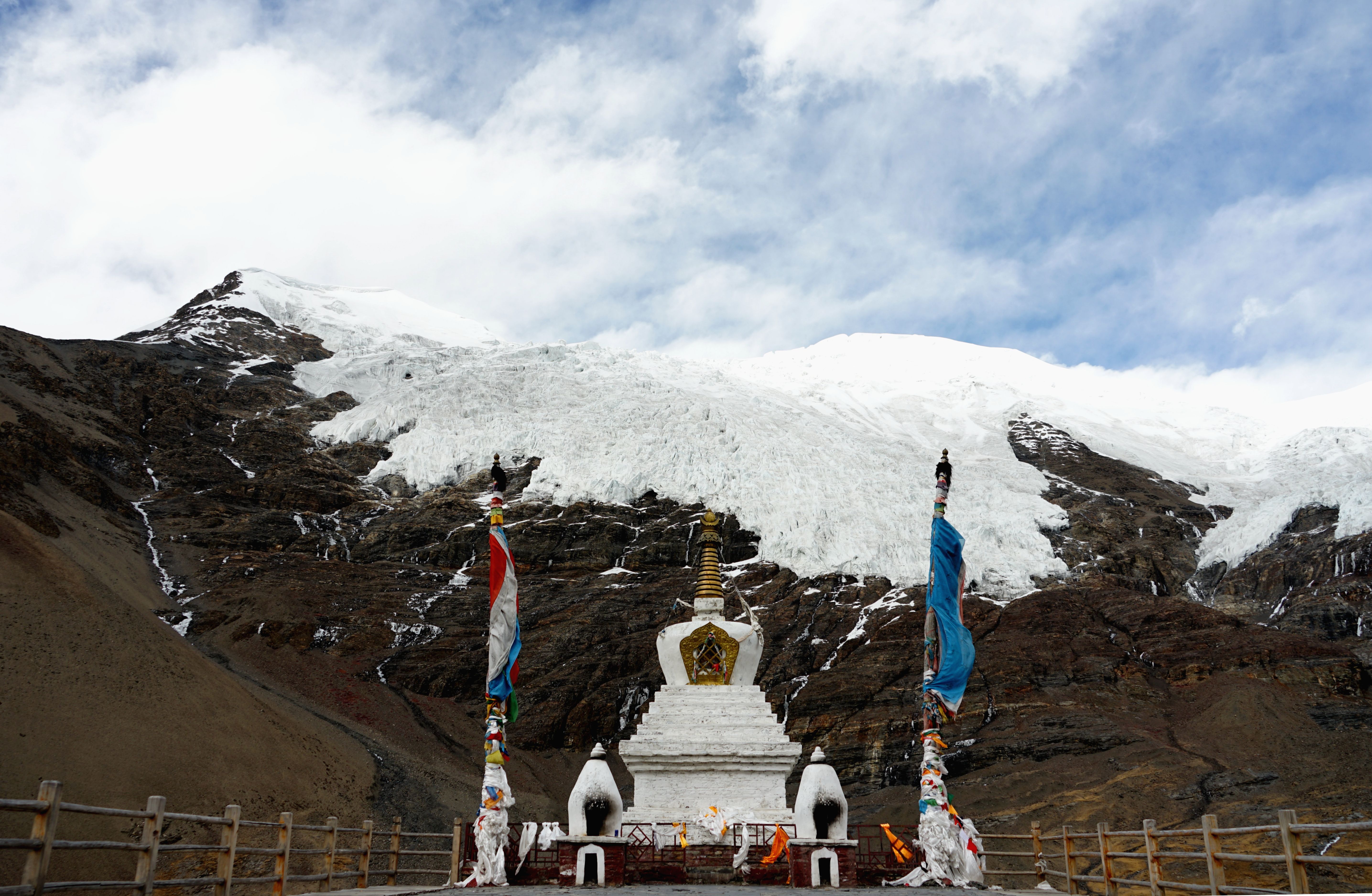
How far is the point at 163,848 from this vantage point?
12023 millimetres

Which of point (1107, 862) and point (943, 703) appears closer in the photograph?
point (1107, 862)

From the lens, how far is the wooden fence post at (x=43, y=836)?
369 inches

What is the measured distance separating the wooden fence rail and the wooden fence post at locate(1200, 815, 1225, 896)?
11.9 m

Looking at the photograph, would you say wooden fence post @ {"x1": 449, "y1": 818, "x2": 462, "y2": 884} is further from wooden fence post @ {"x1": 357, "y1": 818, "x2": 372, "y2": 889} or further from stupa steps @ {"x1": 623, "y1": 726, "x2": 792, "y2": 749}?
stupa steps @ {"x1": 623, "y1": 726, "x2": 792, "y2": 749}

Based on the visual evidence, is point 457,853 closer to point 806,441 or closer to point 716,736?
point 716,736

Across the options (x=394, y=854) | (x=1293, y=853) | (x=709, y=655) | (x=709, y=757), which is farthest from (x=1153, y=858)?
(x=394, y=854)

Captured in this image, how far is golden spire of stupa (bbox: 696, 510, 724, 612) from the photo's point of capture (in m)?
27.6

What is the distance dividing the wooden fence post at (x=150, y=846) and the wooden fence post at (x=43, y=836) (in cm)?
151

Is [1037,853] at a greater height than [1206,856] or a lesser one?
lesser

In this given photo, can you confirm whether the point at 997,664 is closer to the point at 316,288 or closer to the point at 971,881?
the point at 971,881

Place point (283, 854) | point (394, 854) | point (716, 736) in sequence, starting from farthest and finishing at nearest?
point (716, 736) < point (394, 854) < point (283, 854)

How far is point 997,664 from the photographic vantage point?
5762cm

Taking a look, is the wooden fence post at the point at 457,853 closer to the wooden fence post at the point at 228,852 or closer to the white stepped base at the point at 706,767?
the white stepped base at the point at 706,767

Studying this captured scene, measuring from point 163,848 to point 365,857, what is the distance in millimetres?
7039
